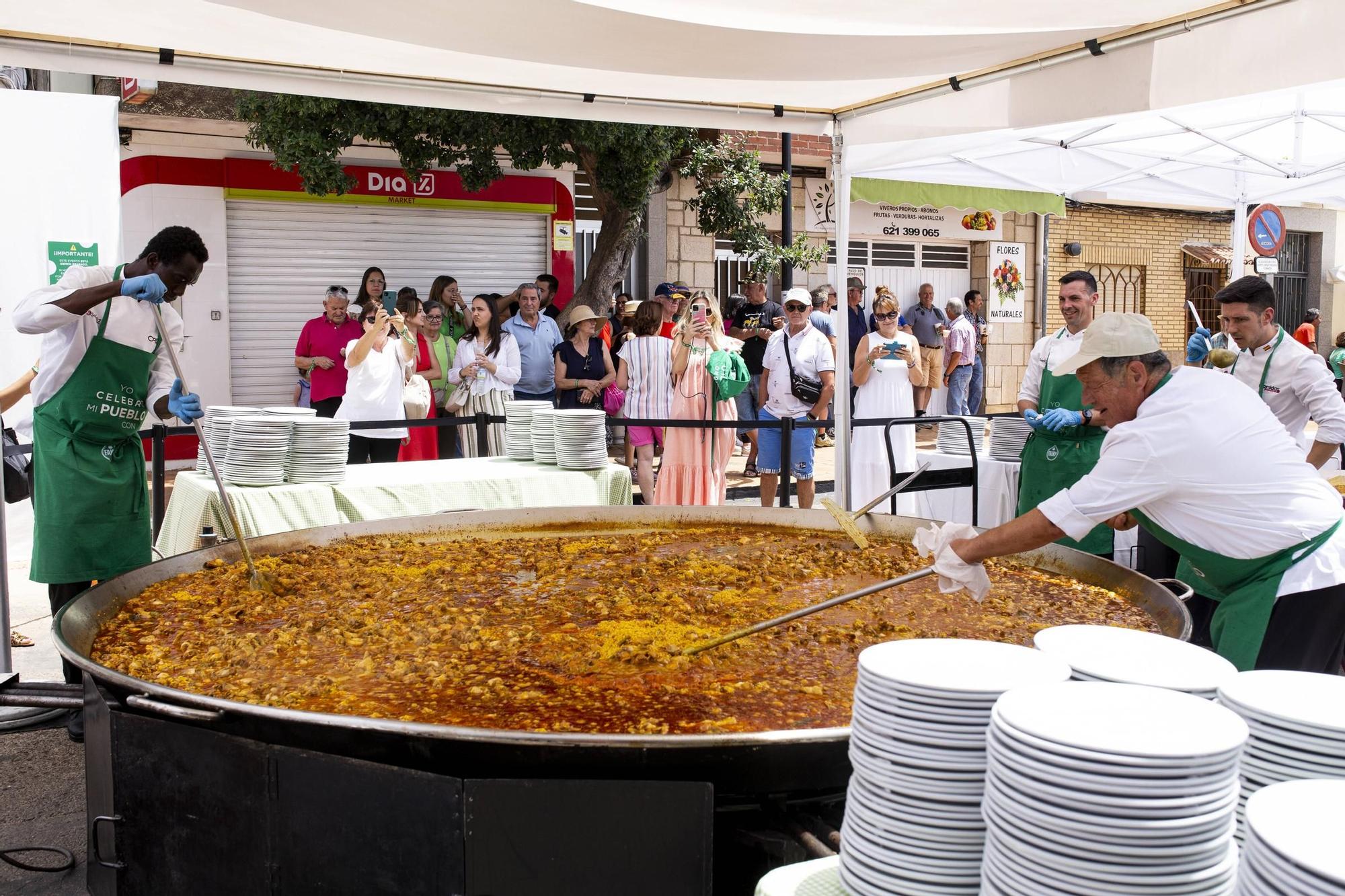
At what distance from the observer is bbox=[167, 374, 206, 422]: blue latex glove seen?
13.4 feet

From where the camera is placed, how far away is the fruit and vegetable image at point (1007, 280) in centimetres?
1686

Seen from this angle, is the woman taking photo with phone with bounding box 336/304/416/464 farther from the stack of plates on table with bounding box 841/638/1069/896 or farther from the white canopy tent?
the stack of plates on table with bounding box 841/638/1069/896

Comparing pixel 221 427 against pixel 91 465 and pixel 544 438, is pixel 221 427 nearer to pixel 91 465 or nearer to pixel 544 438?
pixel 91 465

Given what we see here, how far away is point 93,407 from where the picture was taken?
4141 mm

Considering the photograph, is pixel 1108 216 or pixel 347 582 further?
pixel 1108 216

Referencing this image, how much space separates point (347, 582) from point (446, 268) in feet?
30.3

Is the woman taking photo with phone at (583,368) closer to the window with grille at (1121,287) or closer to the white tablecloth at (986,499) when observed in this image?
the white tablecloth at (986,499)

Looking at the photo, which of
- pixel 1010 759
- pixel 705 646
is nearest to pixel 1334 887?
pixel 1010 759

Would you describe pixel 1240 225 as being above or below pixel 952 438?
above

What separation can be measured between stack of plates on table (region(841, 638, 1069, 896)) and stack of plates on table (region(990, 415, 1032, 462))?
5.09 meters

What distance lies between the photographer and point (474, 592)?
3.52 meters

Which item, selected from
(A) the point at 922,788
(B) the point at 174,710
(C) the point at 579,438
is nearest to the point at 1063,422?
(C) the point at 579,438

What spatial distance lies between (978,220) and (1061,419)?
12431 millimetres

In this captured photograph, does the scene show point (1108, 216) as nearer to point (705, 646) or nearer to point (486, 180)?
point (486, 180)
